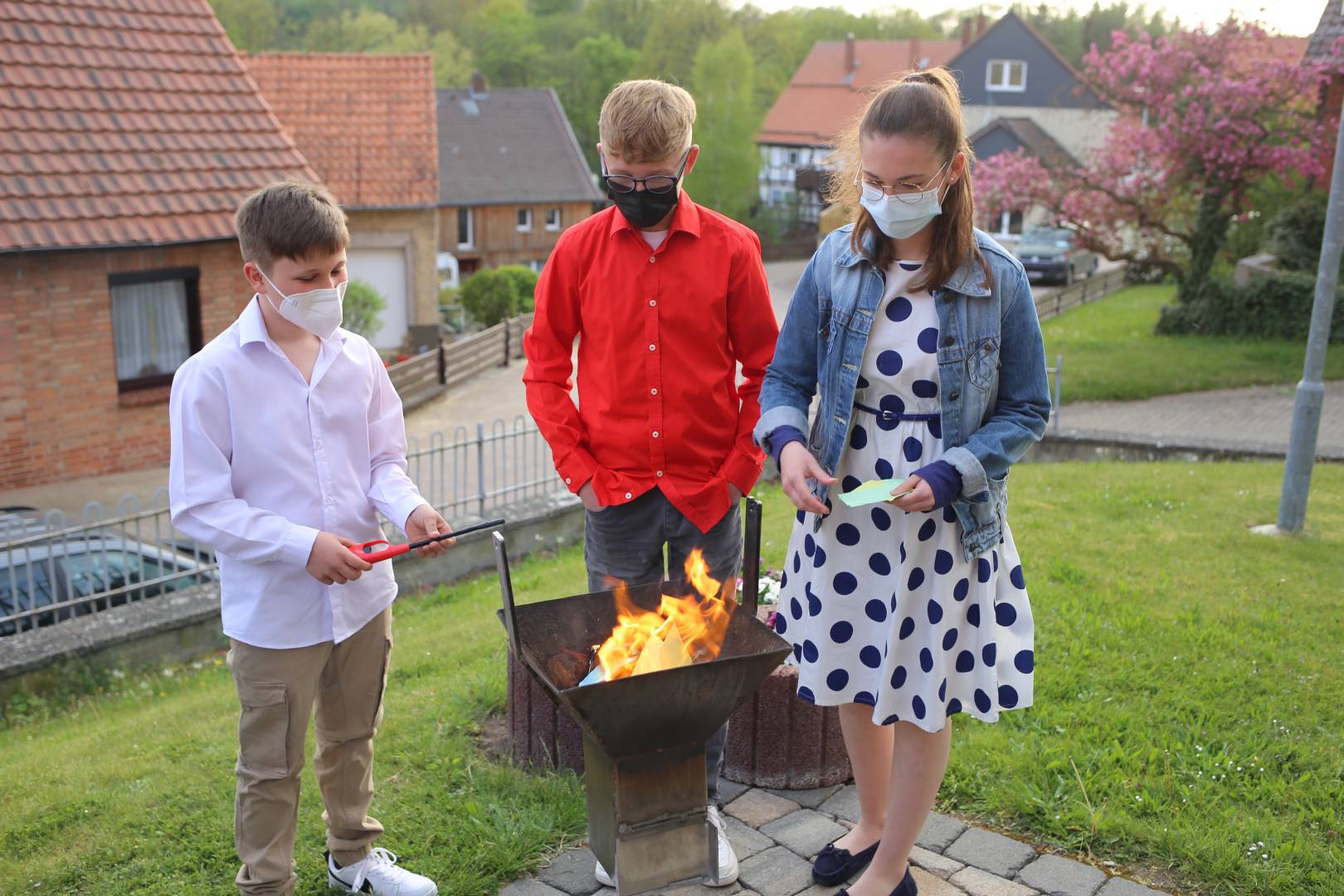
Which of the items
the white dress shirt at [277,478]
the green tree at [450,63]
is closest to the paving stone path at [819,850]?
the white dress shirt at [277,478]

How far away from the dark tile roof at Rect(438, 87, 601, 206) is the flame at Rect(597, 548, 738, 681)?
117 feet

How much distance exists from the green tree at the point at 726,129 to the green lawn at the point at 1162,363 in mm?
29851

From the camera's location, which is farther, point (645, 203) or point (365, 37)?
point (365, 37)

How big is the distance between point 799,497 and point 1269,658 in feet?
9.94

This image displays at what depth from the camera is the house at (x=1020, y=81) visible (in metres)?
43.6

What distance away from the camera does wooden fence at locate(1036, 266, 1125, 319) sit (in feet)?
80.5

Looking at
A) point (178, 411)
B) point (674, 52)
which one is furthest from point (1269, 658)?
point (674, 52)

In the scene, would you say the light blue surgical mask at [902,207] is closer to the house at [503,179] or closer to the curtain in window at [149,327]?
the curtain in window at [149,327]

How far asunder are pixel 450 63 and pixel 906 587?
56402mm

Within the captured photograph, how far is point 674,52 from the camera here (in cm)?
5916

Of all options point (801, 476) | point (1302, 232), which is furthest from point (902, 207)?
point (1302, 232)

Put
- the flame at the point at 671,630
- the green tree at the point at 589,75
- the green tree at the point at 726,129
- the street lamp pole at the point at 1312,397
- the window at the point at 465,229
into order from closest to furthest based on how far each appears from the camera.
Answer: the flame at the point at 671,630
the street lamp pole at the point at 1312,397
the window at the point at 465,229
the green tree at the point at 726,129
the green tree at the point at 589,75

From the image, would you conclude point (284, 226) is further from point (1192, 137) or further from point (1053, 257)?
point (1053, 257)

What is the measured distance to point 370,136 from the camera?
23.6 m
